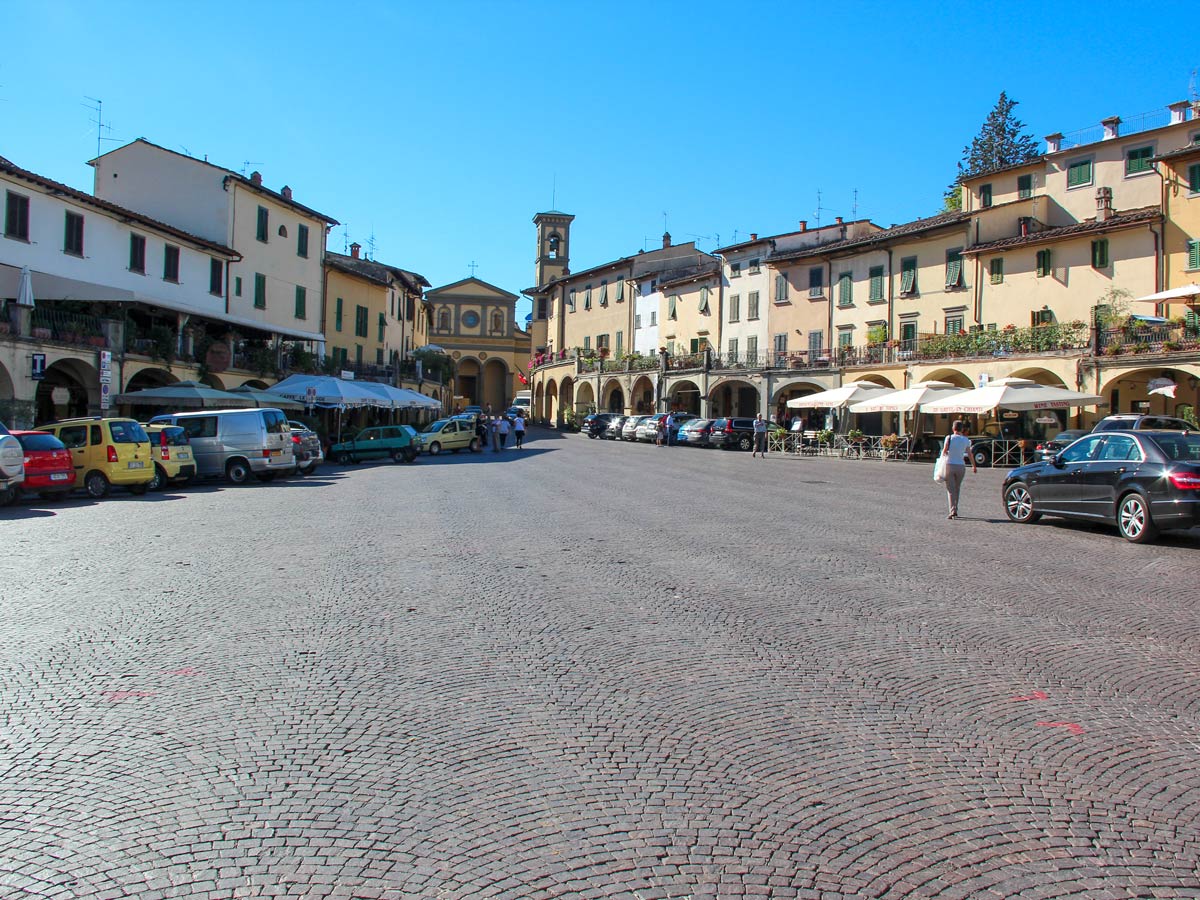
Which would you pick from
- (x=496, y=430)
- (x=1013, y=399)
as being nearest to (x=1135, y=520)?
(x=1013, y=399)

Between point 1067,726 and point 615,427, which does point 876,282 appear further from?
point 1067,726

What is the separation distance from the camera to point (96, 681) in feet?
17.0

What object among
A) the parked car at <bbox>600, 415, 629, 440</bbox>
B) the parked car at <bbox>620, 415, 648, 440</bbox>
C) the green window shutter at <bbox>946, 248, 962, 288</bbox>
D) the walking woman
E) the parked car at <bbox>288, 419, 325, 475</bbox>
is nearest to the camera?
the walking woman

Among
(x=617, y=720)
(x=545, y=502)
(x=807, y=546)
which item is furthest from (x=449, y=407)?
(x=617, y=720)

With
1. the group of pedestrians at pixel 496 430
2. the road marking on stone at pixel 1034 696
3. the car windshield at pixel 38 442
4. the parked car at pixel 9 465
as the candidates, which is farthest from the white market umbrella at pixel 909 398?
the road marking on stone at pixel 1034 696

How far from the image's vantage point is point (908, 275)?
42438 millimetres

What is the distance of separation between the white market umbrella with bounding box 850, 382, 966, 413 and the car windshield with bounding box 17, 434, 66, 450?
81.3 feet

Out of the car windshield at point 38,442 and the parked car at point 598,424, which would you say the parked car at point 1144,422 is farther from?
the parked car at point 598,424

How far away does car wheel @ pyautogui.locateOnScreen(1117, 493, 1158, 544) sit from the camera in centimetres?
1116

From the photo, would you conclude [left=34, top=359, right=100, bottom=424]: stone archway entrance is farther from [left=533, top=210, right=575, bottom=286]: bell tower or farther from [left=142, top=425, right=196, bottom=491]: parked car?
[left=533, top=210, right=575, bottom=286]: bell tower

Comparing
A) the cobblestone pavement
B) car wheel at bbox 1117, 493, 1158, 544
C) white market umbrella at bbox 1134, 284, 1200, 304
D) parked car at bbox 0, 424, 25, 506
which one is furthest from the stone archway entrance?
white market umbrella at bbox 1134, 284, 1200, 304

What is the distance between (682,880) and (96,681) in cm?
381

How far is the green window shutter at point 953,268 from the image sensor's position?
3991cm

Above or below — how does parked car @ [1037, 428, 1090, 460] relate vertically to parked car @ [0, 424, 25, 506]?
above
